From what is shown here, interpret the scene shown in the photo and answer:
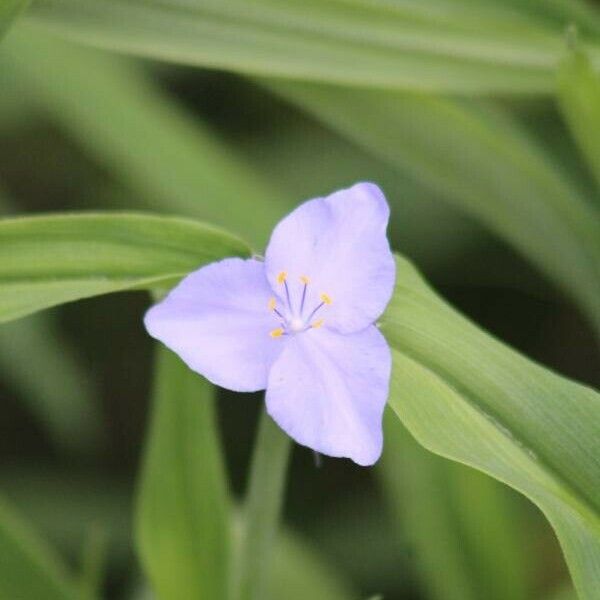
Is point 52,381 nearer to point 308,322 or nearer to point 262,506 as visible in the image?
point 262,506

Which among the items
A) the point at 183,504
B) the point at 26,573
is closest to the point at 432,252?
the point at 183,504

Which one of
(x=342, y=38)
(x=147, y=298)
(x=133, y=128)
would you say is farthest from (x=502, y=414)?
(x=147, y=298)

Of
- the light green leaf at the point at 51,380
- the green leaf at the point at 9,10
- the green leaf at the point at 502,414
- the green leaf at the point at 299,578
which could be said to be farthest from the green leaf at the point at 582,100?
the light green leaf at the point at 51,380

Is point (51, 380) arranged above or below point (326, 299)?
above

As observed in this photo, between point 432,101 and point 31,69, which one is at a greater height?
point 31,69

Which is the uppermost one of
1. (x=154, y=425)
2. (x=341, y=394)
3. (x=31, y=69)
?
(x=31, y=69)

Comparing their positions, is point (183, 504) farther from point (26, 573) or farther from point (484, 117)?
point (484, 117)

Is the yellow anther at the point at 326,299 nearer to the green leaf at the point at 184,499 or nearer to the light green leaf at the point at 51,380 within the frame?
the green leaf at the point at 184,499

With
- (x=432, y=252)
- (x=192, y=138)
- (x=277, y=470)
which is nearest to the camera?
(x=277, y=470)
